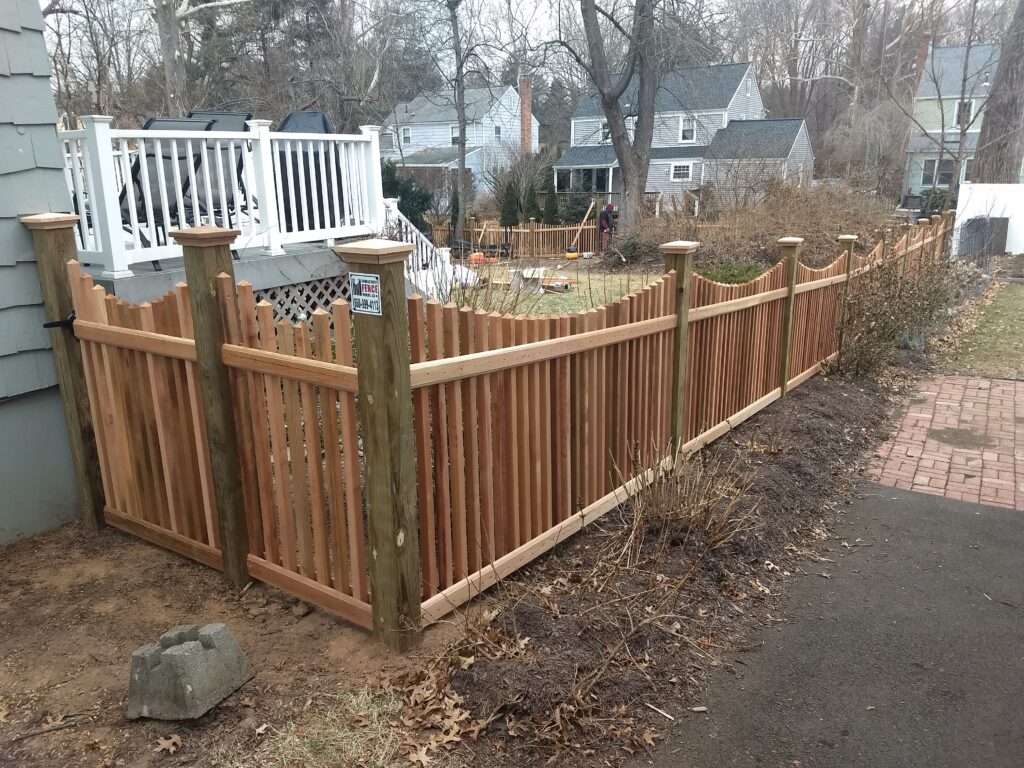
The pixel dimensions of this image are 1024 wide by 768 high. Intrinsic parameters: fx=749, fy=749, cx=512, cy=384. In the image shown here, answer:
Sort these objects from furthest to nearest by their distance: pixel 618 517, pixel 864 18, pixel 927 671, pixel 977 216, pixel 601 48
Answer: pixel 864 18
pixel 601 48
pixel 977 216
pixel 618 517
pixel 927 671

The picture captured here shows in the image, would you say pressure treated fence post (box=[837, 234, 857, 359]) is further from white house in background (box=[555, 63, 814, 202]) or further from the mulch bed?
white house in background (box=[555, 63, 814, 202])

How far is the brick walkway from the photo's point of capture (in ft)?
16.4

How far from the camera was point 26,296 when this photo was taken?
3.82m

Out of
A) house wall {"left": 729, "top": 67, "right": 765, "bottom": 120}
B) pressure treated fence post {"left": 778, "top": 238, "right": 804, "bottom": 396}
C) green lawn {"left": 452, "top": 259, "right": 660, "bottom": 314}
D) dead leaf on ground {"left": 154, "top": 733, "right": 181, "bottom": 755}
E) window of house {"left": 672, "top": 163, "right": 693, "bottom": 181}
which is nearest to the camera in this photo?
dead leaf on ground {"left": 154, "top": 733, "right": 181, "bottom": 755}

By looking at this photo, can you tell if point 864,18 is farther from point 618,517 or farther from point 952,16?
point 618,517

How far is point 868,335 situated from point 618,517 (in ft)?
14.9

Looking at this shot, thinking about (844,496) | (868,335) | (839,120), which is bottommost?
(844,496)

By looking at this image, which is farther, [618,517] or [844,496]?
[844,496]

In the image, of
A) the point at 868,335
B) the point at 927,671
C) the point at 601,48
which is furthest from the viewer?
the point at 601,48

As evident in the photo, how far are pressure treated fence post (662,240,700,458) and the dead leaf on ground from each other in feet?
9.74

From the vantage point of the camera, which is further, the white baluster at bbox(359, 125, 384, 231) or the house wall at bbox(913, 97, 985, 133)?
the house wall at bbox(913, 97, 985, 133)

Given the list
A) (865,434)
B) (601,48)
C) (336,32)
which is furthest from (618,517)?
(336,32)

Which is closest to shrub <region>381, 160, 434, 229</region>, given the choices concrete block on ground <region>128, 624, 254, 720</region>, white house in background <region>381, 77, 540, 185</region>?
white house in background <region>381, 77, 540, 185</region>

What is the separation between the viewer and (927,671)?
3037 millimetres
